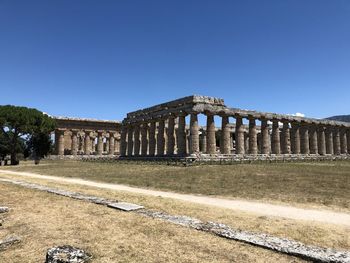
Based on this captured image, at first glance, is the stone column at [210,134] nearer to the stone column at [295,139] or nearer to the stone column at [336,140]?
the stone column at [295,139]

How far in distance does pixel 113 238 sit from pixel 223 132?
1807 inches

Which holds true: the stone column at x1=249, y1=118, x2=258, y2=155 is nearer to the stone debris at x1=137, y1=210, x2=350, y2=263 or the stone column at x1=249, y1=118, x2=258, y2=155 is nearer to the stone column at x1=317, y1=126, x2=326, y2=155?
the stone column at x1=317, y1=126, x2=326, y2=155

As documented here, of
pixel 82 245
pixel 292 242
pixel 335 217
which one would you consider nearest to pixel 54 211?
Answer: pixel 82 245

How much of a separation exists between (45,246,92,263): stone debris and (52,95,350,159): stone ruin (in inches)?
1552

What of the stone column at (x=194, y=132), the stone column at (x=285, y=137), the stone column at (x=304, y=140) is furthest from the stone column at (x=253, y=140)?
the stone column at (x=304, y=140)

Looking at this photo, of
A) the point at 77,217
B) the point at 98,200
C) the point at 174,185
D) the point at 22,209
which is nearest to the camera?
the point at 77,217

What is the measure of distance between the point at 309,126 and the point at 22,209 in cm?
6598

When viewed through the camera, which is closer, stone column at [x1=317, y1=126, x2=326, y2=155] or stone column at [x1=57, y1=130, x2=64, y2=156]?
stone column at [x1=317, y1=126, x2=326, y2=155]

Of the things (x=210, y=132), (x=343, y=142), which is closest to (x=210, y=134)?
(x=210, y=132)

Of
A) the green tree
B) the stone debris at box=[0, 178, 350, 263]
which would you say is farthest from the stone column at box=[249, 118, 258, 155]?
the stone debris at box=[0, 178, 350, 263]

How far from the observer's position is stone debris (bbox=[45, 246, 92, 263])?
21.7ft

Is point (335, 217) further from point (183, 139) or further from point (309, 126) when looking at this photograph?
point (309, 126)

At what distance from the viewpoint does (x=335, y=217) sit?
1217 centimetres

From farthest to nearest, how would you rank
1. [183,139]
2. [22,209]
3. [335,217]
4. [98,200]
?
[183,139]
[98,200]
[22,209]
[335,217]
